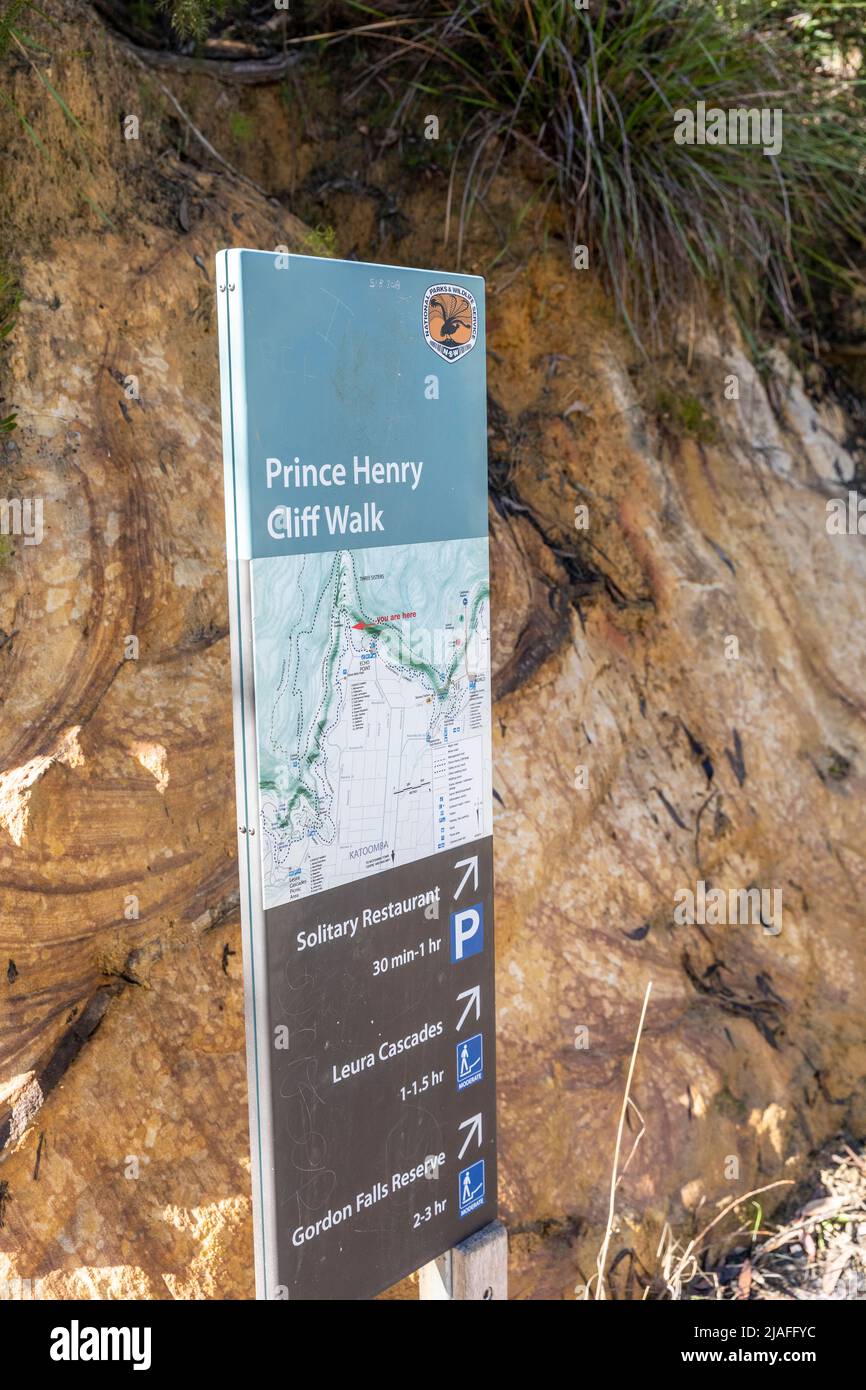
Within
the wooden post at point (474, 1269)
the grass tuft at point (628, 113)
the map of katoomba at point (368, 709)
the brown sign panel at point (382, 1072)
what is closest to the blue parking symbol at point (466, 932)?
the brown sign panel at point (382, 1072)

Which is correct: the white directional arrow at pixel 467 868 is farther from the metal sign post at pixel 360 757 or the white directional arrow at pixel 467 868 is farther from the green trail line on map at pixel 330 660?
the green trail line on map at pixel 330 660

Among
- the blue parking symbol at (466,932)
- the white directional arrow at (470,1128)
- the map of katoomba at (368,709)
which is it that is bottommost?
the white directional arrow at (470,1128)

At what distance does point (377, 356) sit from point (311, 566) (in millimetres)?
440

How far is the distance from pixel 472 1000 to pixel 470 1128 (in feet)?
0.91

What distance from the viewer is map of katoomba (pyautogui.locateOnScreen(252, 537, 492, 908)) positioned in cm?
205

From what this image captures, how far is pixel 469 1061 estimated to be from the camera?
100.0 inches

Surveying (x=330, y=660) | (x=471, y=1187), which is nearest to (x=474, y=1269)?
(x=471, y=1187)

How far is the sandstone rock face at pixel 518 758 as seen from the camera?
2.76 m

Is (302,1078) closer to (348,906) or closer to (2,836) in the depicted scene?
(348,906)

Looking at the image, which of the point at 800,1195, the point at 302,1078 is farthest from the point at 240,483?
the point at 800,1195

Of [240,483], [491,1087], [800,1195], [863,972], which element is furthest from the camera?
[863,972]

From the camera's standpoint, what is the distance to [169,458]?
3041 millimetres

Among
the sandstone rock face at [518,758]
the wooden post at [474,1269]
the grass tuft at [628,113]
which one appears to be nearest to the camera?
the wooden post at [474,1269]

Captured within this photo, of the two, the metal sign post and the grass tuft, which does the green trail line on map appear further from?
the grass tuft
